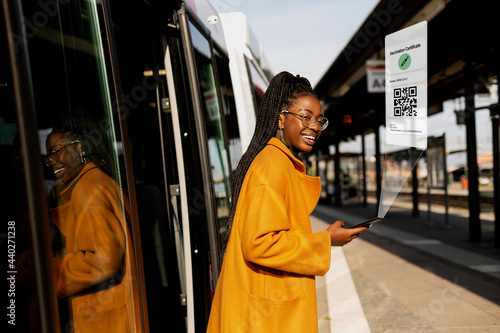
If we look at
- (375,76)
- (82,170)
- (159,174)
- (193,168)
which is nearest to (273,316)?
(82,170)

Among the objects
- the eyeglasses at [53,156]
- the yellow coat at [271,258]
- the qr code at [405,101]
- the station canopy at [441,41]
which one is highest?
the station canopy at [441,41]

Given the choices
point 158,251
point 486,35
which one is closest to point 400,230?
point 486,35

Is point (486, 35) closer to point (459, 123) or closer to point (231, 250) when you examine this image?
point (459, 123)

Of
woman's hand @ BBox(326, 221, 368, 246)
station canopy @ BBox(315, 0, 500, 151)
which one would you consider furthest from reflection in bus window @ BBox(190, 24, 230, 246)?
station canopy @ BBox(315, 0, 500, 151)

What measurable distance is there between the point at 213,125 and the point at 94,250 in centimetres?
203

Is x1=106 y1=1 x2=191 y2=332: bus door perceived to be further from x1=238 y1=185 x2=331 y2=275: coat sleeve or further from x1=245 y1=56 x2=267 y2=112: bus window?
x1=245 y1=56 x2=267 y2=112: bus window

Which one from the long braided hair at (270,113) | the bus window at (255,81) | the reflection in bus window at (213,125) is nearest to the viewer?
the long braided hair at (270,113)

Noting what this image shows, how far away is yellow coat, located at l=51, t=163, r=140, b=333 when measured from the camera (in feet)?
5.54

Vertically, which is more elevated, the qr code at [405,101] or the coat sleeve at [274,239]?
the qr code at [405,101]

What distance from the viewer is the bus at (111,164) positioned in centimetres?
142

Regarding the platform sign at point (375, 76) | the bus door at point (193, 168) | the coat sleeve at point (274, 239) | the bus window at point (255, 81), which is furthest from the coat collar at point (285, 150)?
the platform sign at point (375, 76)

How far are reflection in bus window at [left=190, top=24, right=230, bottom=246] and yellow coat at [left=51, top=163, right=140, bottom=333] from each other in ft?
4.42

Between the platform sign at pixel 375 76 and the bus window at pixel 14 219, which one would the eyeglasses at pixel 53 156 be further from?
the platform sign at pixel 375 76

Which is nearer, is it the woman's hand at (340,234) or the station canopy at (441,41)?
the woman's hand at (340,234)
